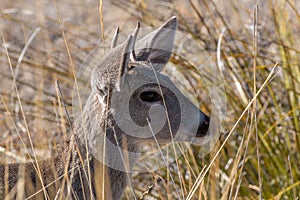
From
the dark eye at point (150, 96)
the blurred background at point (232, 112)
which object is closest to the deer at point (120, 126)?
the dark eye at point (150, 96)

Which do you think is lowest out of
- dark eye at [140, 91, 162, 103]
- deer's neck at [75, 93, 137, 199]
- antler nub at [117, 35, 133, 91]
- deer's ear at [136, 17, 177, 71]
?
deer's neck at [75, 93, 137, 199]

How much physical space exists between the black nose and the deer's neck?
29 cm

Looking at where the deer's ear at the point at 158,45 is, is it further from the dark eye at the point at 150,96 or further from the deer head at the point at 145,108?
the dark eye at the point at 150,96

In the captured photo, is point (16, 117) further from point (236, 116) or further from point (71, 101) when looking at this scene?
point (236, 116)

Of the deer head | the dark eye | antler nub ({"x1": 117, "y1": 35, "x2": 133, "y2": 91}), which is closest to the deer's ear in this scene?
the deer head

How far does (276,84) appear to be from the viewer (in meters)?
4.10

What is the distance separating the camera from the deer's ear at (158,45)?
3.07 meters

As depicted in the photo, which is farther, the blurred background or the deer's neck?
the blurred background

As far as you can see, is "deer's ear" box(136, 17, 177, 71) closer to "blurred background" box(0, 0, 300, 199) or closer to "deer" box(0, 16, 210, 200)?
"deer" box(0, 16, 210, 200)

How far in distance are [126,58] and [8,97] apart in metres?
1.45

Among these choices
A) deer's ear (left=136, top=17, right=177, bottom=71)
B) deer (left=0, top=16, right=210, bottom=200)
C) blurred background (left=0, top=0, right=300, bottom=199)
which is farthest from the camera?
blurred background (left=0, top=0, right=300, bottom=199)

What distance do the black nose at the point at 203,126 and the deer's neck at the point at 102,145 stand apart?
11.5 inches

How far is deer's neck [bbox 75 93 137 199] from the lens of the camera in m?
2.92

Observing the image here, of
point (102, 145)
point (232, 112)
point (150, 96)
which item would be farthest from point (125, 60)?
→ point (232, 112)
